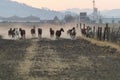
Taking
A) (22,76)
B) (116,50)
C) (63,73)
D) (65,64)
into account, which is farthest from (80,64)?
(116,50)

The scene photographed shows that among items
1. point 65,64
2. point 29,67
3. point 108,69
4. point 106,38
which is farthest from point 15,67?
point 106,38

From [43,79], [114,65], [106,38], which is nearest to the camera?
[43,79]

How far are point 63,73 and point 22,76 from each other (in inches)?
73.3

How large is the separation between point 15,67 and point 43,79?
4.72 metres

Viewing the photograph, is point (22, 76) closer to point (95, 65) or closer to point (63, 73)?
point (63, 73)

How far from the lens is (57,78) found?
1836 centimetres

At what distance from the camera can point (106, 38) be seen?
47.0 m

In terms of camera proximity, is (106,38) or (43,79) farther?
(106,38)

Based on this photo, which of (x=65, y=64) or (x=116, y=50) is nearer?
(x=65, y=64)

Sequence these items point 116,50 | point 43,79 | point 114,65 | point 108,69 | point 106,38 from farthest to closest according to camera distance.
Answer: point 106,38
point 116,50
point 114,65
point 108,69
point 43,79

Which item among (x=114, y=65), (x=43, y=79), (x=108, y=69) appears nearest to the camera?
(x=43, y=79)

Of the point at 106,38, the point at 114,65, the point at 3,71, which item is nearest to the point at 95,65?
the point at 114,65

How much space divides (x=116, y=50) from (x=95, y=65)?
992 centimetres

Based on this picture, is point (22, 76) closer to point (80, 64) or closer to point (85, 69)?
point (85, 69)
